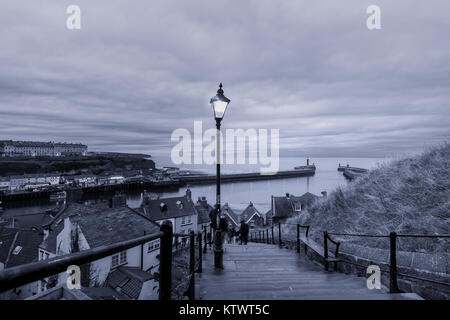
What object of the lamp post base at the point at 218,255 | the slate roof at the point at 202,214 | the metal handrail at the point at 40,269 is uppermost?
the metal handrail at the point at 40,269

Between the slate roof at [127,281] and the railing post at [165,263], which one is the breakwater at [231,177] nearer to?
the slate roof at [127,281]

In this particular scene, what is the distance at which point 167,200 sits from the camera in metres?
39.1

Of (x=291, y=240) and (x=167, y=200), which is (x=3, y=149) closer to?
(x=167, y=200)

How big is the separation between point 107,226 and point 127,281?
255 inches

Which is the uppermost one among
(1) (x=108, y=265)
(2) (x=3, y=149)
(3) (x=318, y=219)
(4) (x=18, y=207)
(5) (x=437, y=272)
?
(2) (x=3, y=149)

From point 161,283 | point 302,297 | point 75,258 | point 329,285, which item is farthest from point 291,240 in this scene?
point 75,258

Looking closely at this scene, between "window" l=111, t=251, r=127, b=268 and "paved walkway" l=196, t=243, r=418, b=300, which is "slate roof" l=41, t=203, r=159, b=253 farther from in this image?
"paved walkway" l=196, t=243, r=418, b=300

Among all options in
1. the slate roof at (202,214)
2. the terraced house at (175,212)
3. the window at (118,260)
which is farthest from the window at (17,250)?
the slate roof at (202,214)

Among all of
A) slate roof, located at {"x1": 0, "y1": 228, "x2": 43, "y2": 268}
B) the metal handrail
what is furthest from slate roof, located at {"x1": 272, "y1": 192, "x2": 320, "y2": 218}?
the metal handrail

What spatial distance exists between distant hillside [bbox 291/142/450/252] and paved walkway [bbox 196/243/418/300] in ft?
8.30

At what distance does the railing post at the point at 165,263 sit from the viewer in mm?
2646

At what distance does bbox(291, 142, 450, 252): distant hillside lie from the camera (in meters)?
6.87

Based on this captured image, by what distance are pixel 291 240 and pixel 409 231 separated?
20.6ft

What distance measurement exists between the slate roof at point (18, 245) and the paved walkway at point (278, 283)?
24897 millimetres
